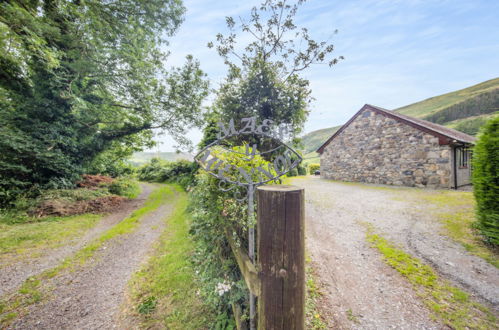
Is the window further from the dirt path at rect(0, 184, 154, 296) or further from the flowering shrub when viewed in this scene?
the dirt path at rect(0, 184, 154, 296)

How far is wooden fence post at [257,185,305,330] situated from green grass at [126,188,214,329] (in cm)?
137

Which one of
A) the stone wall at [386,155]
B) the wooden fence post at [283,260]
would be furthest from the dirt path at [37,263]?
the stone wall at [386,155]

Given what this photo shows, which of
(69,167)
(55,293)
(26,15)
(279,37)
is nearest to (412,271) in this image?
(55,293)

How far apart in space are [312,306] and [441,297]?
1854mm

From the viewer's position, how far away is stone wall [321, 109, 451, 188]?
9844 mm

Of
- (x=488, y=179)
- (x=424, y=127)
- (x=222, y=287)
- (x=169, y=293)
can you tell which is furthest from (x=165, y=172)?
(x=424, y=127)

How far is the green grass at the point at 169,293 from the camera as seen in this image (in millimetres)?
2383

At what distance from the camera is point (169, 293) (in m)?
2.90

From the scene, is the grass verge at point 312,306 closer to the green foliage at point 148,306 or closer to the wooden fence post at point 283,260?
the wooden fence post at point 283,260

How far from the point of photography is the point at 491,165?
12.1 ft

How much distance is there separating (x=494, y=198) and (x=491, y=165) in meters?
0.68

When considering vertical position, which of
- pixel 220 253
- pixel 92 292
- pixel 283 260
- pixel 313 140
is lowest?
pixel 92 292

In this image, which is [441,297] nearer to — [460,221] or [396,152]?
[460,221]

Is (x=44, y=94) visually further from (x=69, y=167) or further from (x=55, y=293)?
(x=55, y=293)
